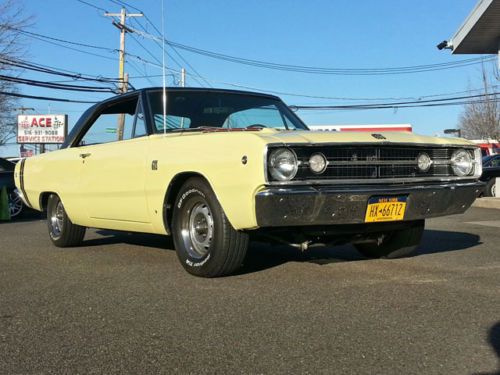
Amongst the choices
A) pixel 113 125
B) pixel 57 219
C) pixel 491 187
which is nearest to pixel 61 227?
pixel 57 219

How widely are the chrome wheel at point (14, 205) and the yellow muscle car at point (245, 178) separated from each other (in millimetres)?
6497

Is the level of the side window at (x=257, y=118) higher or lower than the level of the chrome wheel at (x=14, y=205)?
higher

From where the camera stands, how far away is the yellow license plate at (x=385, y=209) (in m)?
4.24

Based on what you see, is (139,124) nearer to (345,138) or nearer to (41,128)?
(345,138)

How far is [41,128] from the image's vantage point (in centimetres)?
4425

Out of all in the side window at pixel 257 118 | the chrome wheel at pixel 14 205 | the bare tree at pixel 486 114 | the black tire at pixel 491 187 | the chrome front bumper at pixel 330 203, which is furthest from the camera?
the bare tree at pixel 486 114

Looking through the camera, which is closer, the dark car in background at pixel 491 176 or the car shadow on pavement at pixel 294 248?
the car shadow on pavement at pixel 294 248

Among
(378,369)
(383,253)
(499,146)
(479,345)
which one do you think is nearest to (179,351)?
(378,369)

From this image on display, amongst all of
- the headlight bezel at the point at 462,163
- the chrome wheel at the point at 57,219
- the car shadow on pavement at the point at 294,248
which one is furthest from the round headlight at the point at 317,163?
the chrome wheel at the point at 57,219

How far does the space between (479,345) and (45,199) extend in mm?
5924

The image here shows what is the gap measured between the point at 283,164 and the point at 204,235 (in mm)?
1098

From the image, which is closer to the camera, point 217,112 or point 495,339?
point 495,339

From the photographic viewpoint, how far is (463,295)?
407 centimetres

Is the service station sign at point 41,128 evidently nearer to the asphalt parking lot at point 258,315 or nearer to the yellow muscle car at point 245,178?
the yellow muscle car at point 245,178
